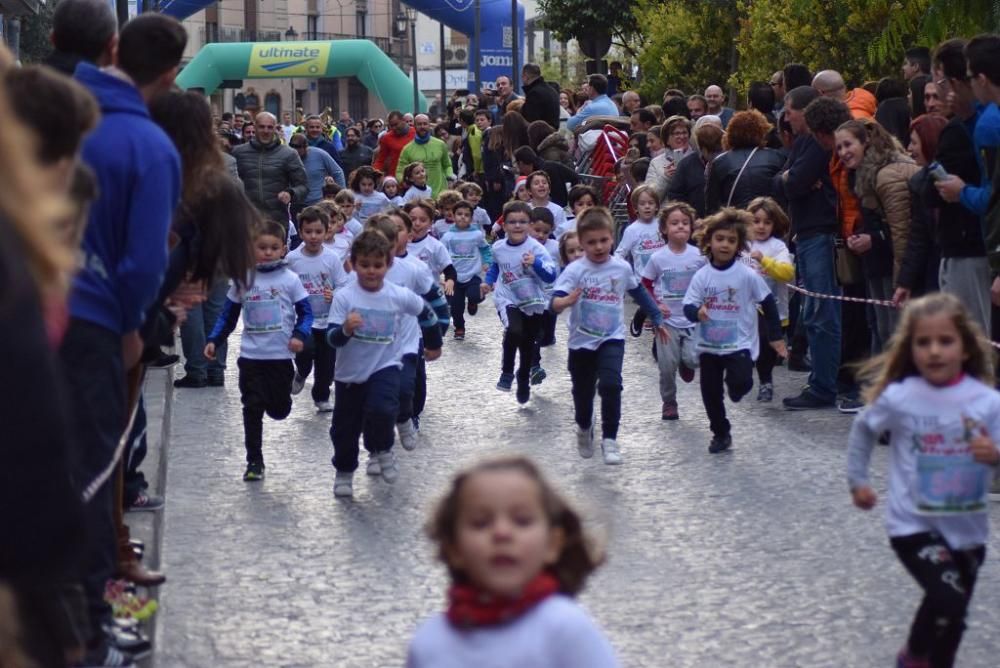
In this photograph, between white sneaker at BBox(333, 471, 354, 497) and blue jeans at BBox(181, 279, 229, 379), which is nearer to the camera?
white sneaker at BBox(333, 471, 354, 497)

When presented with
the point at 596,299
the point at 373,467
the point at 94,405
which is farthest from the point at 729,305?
the point at 94,405

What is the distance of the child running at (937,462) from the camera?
566 cm

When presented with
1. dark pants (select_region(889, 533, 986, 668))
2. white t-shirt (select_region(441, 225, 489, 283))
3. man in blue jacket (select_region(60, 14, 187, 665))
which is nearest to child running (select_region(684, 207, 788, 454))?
dark pants (select_region(889, 533, 986, 668))

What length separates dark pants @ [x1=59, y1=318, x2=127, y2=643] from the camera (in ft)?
16.9

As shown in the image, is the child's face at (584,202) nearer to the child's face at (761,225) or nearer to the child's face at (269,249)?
the child's face at (761,225)

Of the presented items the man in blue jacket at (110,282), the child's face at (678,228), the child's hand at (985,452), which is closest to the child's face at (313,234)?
the child's face at (678,228)

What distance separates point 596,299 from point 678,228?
1.83 metres

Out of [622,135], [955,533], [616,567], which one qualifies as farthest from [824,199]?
[622,135]

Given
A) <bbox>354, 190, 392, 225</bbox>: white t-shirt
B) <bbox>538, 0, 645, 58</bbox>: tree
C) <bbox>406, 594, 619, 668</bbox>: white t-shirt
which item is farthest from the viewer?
<bbox>538, 0, 645, 58</bbox>: tree

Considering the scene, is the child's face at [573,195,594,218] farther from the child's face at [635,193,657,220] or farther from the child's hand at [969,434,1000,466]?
the child's hand at [969,434,1000,466]

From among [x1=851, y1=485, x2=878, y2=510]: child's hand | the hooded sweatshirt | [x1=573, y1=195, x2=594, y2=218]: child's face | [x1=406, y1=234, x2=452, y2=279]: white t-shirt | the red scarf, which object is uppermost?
the hooded sweatshirt

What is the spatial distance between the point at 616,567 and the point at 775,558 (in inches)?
25.9

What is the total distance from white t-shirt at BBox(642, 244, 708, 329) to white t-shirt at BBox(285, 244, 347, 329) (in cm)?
208

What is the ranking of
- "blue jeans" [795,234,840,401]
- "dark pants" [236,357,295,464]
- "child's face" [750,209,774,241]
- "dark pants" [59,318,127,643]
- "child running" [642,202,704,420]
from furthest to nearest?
1. "child's face" [750,209,774,241]
2. "child running" [642,202,704,420]
3. "blue jeans" [795,234,840,401]
4. "dark pants" [236,357,295,464]
5. "dark pants" [59,318,127,643]
